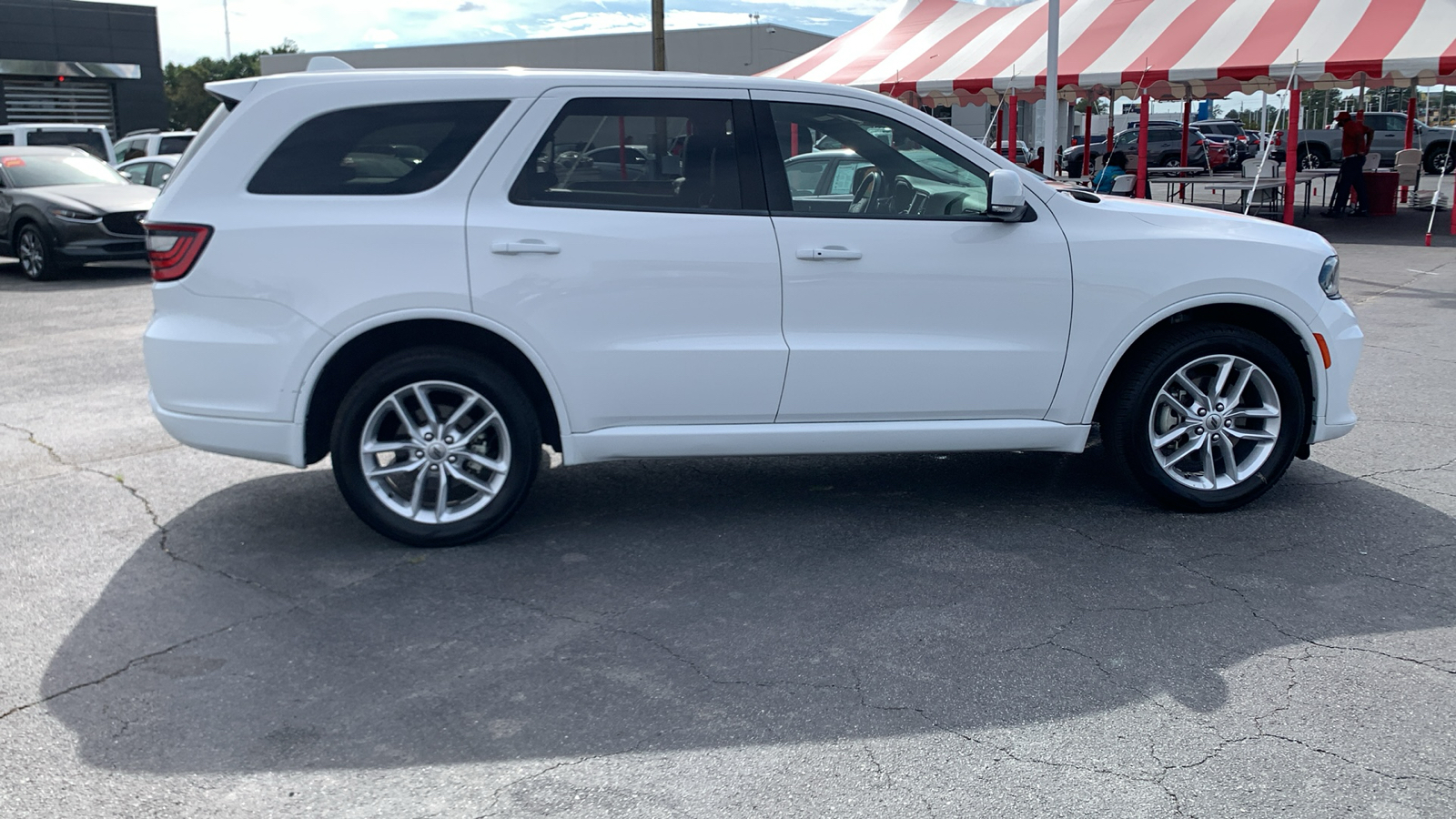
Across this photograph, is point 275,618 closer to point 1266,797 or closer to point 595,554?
point 595,554

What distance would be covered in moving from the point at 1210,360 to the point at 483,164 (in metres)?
3.04

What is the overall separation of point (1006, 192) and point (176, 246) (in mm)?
3101

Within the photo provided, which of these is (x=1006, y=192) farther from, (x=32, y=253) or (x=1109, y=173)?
(x=32, y=253)

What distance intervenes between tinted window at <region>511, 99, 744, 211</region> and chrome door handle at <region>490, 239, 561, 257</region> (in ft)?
0.59

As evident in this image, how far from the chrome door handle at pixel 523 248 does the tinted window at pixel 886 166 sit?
970 millimetres

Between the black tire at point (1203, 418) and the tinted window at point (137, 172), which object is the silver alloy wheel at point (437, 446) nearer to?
the black tire at point (1203, 418)

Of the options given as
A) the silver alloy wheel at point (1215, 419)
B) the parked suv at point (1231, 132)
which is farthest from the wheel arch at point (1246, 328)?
the parked suv at point (1231, 132)

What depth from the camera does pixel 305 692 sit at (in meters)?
3.67

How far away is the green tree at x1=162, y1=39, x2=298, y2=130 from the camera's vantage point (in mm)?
74812

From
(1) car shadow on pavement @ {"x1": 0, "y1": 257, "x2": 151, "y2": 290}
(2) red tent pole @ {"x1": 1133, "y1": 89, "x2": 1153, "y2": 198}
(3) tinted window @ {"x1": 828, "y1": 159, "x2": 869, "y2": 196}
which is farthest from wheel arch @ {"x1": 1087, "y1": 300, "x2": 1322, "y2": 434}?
(2) red tent pole @ {"x1": 1133, "y1": 89, "x2": 1153, "y2": 198}

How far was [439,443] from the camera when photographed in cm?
483

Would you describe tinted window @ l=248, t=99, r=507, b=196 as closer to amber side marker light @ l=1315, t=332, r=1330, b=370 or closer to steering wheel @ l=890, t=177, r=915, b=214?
steering wheel @ l=890, t=177, r=915, b=214

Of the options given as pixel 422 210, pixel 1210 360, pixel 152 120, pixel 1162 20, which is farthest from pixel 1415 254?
pixel 152 120

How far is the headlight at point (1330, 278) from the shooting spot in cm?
521
